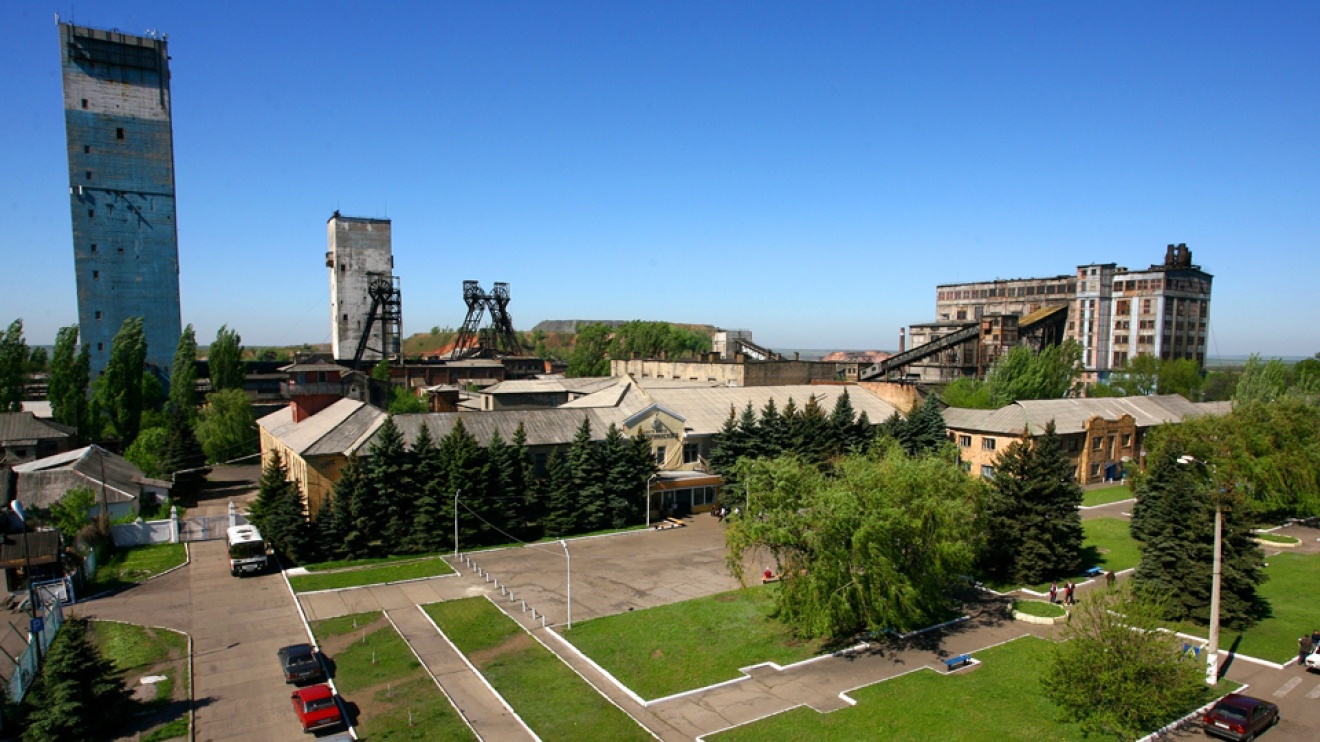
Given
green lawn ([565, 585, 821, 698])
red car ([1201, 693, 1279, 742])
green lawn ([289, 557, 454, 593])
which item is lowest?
green lawn ([289, 557, 454, 593])

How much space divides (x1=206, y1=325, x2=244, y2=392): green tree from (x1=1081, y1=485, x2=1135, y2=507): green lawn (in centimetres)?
8087

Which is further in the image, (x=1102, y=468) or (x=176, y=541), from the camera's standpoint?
(x=1102, y=468)

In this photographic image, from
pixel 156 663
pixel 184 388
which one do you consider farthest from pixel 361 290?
pixel 156 663

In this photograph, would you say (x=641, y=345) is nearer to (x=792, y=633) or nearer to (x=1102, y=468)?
(x=1102, y=468)

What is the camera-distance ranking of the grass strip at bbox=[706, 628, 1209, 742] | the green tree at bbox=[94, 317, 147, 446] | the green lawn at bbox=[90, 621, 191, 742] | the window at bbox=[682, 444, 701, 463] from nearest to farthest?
the grass strip at bbox=[706, 628, 1209, 742] → the green lawn at bbox=[90, 621, 191, 742] → the window at bbox=[682, 444, 701, 463] → the green tree at bbox=[94, 317, 147, 446]

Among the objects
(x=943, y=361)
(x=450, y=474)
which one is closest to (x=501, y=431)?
(x=450, y=474)

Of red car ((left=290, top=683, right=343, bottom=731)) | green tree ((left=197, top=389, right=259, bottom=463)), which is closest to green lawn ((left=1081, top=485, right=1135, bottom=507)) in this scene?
red car ((left=290, top=683, right=343, bottom=731))

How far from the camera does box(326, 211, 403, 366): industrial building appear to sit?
11175cm

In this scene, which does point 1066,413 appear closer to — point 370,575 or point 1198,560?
point 1198,560

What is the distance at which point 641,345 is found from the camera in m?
135

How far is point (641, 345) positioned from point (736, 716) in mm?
113214

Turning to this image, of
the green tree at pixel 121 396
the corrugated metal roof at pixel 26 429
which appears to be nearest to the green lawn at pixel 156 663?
the corrugated metal roof at pixel 26 429

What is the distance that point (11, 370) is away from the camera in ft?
214

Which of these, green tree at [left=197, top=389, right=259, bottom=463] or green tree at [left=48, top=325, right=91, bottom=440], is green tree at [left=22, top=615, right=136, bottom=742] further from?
green tree at [left=48, top=325, right=91, bottom=440]
